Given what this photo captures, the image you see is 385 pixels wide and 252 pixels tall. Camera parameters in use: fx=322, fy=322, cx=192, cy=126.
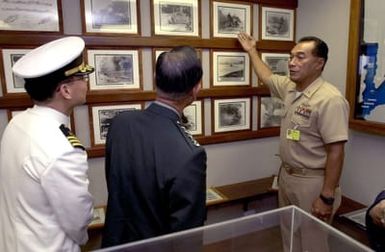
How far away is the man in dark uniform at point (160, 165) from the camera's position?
1.09 m

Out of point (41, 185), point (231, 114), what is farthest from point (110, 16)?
point (41, 185)

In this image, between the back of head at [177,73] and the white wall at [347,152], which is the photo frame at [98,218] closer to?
the white wall at [347,152]

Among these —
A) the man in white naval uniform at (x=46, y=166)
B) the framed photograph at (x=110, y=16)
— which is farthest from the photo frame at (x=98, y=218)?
the framed photograph at (x=110, y=16)

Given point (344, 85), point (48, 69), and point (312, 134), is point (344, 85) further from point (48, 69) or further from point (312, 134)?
point (48, 69)

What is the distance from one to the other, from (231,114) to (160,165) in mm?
1254

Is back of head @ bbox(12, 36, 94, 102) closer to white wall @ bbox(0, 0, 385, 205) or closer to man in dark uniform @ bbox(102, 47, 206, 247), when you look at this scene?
man in dark uniform @ bbox(102, 47, 206, 247)

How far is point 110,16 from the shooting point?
1807 millimetres

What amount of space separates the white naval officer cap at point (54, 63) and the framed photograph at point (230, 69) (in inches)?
45.2

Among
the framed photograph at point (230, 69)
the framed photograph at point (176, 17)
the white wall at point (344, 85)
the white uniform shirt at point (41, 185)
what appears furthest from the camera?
the framed photograph at point (230, 69)

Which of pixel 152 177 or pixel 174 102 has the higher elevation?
pixel 174 102

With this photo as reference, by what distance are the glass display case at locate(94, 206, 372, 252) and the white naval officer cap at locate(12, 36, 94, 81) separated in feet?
1.95

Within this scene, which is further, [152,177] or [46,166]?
[152,177]

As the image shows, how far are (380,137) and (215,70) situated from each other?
1.11 metres

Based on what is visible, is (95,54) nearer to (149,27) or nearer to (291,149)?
(149,27)
